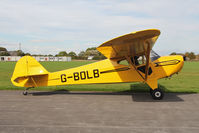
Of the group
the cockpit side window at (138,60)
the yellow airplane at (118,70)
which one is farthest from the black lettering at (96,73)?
the cockpit side window at (138,60)

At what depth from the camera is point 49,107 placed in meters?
6.33

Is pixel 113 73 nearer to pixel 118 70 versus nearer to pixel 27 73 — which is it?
pixel 118 70

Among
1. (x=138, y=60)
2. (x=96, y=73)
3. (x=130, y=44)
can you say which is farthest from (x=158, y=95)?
(x=96, y=73)

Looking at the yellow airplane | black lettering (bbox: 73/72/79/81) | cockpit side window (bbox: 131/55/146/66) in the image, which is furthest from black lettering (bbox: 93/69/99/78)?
cockpit side window (bbox: 131/55/146/66)

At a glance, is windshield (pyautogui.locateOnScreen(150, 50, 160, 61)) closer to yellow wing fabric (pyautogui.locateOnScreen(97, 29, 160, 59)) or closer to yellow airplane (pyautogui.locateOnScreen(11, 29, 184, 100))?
yellow airplane (pyautogui.locateOnScreen(11, 29, 184, 100))

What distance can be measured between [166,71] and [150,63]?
77 cm

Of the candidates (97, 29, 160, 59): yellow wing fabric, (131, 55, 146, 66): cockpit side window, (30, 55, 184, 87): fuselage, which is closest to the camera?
(97, 29, 160, 59): yellow wing fabric

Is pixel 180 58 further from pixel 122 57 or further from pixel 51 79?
pixel 51 79

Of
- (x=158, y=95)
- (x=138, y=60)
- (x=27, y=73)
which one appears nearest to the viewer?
(x=158, y=95)

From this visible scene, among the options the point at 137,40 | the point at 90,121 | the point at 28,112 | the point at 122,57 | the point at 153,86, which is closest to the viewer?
the point at 90,121

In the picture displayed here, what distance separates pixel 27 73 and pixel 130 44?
16.3 ft

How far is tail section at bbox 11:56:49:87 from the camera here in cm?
825

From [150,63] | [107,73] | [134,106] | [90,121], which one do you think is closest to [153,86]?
[150,63]

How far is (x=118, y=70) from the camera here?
8.08 metres
